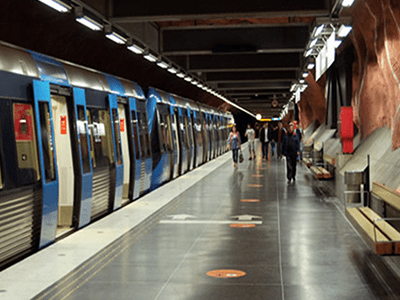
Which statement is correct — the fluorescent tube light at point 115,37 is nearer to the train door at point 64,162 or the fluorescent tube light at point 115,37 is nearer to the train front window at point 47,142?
the train door at point 64,162

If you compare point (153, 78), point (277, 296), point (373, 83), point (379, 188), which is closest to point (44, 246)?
point (277, 296)

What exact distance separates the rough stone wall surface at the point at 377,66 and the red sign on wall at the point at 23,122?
22.0ft

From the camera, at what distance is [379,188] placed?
9.30m

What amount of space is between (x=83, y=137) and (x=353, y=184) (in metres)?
4.85

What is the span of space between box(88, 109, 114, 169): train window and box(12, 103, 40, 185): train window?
2.69 m

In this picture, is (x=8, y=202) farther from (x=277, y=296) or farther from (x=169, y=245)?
(x=277, y=296)

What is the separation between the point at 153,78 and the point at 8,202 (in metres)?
21.1

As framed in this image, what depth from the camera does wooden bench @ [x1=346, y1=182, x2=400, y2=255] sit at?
6.59m

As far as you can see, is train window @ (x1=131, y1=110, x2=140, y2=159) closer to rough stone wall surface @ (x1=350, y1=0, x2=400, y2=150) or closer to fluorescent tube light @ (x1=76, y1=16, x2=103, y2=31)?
fluorescent tube light @ (x1=76, y1=16, x2=103, y2=31)

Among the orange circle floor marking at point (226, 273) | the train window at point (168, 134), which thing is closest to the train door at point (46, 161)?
the orange circle floor marking at point (226, 273)

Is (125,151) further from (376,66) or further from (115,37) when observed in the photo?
(376,66)

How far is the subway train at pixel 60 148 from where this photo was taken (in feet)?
24.6

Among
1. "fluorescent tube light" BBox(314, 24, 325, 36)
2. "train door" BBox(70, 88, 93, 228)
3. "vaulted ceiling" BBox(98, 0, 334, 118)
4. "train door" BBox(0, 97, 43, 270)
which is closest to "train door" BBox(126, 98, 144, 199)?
"vaulted ceiling" BBox(98, 0, 334, 118)

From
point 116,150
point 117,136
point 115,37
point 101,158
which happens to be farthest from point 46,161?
point 115,37
